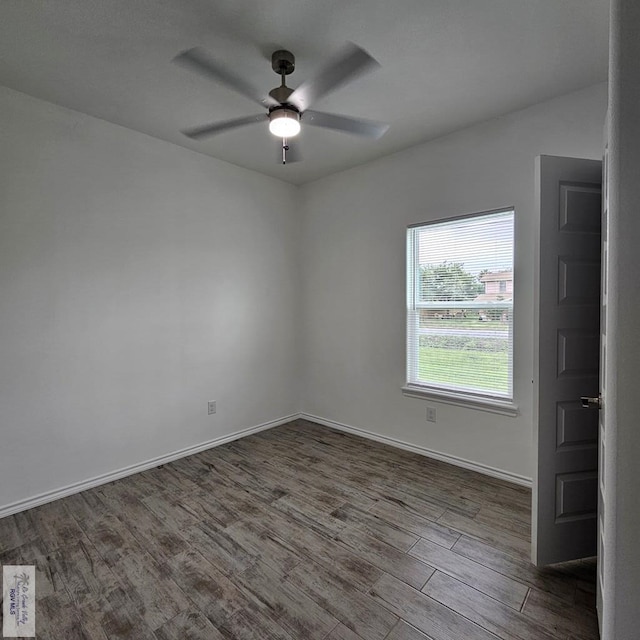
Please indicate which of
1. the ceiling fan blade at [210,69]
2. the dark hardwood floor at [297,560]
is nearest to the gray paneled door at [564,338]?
the dark hardwood floor at [297,560]

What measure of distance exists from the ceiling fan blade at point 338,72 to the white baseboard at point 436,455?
2.87 m

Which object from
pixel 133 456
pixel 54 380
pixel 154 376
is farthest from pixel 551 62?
pixel 133 456

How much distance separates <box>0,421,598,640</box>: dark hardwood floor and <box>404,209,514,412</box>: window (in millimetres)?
765

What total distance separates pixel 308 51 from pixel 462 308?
216 centimetres

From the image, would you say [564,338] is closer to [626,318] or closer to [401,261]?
[626,318]

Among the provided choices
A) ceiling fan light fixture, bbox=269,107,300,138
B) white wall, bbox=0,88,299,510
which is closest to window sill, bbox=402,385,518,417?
white wall, bbox=0,88,299,510

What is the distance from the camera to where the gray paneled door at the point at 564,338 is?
5.50 ft

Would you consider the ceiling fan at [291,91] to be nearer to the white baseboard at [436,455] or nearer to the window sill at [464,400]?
the window sill at [464,400]

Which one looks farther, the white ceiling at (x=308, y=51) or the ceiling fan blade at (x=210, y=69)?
the white ceiling at (x=308, y=51)

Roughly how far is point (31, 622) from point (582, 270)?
301 centimetres

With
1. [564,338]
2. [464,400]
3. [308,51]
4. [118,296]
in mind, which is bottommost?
[464,400]

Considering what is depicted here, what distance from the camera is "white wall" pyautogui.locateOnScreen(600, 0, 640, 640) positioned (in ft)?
2.50

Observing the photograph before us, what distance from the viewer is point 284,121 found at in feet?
6.06

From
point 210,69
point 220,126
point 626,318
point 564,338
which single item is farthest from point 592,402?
point 220,126
